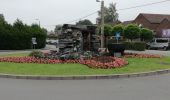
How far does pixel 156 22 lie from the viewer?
3056 inches

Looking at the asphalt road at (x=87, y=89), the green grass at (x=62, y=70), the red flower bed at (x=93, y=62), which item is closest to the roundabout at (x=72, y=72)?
the green grass at (x=62, y=70)

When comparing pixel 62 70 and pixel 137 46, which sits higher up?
pixel 137 46

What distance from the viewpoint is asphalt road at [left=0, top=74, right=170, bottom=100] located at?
10.8 m

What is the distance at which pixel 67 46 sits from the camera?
2562 centimetres

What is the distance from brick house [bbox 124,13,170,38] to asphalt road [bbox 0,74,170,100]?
54.3 meters

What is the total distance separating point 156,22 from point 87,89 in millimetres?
67247

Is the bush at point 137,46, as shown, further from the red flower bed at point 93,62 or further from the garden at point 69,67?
the red flower bed at point 93,62

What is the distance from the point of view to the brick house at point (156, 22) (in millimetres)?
70069

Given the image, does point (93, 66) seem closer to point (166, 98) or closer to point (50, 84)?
point (50, 84)

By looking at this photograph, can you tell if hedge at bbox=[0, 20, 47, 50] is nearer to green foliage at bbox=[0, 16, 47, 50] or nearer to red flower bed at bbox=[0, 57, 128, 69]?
green foliage at bbox=[0, 16, 47, 50]

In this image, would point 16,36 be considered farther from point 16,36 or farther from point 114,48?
point 114,48

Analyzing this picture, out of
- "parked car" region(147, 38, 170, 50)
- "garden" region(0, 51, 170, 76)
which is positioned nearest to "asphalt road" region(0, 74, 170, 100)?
"garden" region(0, 51, 170, 76)

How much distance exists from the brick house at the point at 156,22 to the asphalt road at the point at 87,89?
54337 mm

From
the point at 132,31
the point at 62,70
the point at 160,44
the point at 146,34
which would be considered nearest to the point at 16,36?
the point at 132,31
